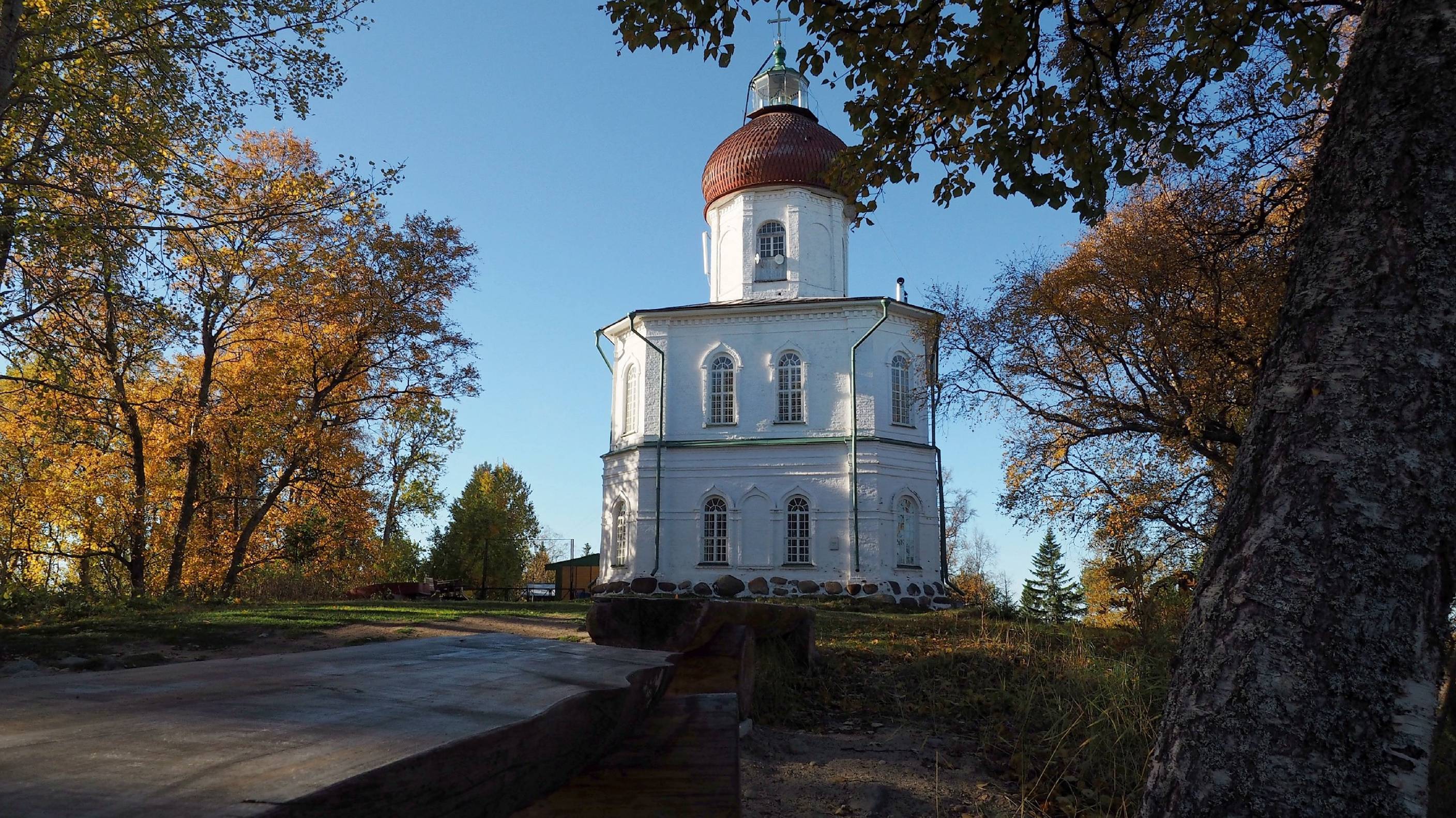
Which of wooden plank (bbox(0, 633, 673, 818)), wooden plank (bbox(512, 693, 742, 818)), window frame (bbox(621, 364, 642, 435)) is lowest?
wooden plank (bbox(512, 693, 742, 818))

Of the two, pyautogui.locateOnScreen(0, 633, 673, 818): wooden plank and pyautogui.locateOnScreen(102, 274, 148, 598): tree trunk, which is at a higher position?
pyautogui.locateOnScreen(102, 274, 148, 598): tree trunk

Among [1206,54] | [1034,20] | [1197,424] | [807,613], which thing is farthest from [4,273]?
[1197,424]

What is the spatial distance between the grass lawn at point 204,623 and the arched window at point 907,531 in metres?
10.8

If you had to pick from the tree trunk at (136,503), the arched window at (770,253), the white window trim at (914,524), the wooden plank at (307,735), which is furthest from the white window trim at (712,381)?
the wooden plank at (307,735)

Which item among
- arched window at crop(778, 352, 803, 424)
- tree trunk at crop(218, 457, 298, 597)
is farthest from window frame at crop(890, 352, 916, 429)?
tree trunk at crop(218, 457, 298, 597)

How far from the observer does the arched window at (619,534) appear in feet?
86.9

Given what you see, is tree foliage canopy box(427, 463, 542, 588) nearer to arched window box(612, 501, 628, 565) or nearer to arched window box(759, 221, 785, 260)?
arched window box(612, 501, 628, 565)

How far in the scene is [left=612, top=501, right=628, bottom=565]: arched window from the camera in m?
26.5

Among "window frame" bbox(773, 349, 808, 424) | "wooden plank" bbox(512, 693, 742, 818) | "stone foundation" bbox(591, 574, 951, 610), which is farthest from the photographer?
"window frame" bbox(773, 349, 808, 424)

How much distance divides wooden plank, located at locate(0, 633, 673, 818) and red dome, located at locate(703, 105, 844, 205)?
26388mm

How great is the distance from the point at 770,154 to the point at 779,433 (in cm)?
889

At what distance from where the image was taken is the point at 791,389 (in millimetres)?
26219

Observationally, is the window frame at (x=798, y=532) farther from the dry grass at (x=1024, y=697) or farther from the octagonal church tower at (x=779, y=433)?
the dry grass at (x=1024, y=697)

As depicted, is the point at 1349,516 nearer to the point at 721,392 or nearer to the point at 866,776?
the point at 866,776
